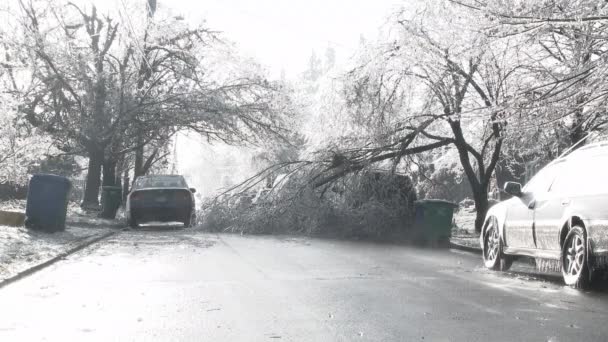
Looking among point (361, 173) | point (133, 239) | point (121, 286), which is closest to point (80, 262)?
point (121, 286)

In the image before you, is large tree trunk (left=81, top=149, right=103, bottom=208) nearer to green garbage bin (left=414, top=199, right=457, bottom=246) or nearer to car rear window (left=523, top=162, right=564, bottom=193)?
green garbage bin (left=414, top=199, right=457, bottom=246)

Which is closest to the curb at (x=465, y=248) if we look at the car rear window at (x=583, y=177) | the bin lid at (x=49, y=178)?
the car rear window at (x=583, y=177)

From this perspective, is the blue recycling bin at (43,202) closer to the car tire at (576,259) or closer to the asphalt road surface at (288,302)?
the asphalt road surface at (288,302)

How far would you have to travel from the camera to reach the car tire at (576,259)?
9281mm

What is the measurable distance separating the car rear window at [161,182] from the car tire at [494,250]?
13509mm

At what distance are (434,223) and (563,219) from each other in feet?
32.4

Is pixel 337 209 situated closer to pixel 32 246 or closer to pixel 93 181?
pixel 32 246

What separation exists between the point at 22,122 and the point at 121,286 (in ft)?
69.2

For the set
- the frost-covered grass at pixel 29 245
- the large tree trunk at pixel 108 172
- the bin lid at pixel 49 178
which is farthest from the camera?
the large tree trunk at pixel 108 172

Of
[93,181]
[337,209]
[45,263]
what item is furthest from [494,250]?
[93,181]

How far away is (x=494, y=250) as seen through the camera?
492 inches

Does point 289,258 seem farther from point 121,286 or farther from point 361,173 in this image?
point 361,173

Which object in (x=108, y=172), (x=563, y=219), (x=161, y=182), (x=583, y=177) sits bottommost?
(x=563, y=219)

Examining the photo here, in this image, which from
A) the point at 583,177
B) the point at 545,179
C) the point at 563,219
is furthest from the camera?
the point at 545,179
